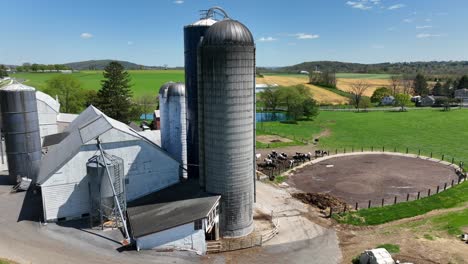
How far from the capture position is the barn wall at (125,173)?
25.6 metres

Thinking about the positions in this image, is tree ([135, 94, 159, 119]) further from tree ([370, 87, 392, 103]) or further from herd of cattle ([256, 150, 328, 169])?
tree ([370, 87, 392, 103])

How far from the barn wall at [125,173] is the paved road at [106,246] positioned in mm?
1768

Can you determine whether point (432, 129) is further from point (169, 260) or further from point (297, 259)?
point (169, 260)

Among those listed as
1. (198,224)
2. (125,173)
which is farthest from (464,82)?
(198,224)

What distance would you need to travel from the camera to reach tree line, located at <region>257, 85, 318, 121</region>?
3241 inches

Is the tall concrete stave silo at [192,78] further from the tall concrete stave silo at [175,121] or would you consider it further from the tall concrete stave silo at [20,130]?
the tall concrete stave silo at [20,130]

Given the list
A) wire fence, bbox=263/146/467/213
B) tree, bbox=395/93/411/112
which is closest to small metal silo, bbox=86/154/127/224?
wire fence, bbox=263/146/467/213

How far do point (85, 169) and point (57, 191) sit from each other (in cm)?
245

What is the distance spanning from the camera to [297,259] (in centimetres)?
2141

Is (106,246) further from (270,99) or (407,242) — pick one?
(270,99)

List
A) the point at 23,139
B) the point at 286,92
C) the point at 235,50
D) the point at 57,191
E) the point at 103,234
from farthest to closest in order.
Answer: the point at 286,92 < the point at 23,139 < the point at 57,191 < the point at 103,234 < the point at 235,50

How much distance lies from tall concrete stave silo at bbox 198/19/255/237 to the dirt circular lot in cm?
1272

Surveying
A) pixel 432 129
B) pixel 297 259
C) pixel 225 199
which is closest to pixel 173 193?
pixel 225 199

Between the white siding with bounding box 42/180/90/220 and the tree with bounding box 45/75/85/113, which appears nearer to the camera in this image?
the white siding with bounding box 42/180/90/220
